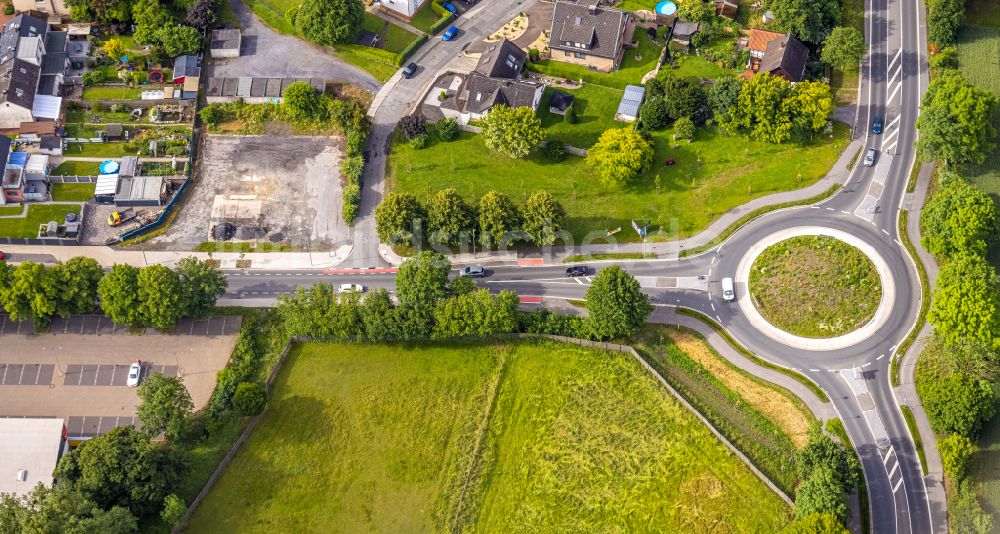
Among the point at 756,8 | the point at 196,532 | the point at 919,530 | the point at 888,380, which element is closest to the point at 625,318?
the point at 888,380

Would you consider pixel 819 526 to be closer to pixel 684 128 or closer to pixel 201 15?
pixel 684 128

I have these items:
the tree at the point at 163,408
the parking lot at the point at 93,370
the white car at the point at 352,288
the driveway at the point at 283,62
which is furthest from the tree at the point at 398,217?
the tree at the point at 163,408

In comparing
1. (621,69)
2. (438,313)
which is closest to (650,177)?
(621,69)

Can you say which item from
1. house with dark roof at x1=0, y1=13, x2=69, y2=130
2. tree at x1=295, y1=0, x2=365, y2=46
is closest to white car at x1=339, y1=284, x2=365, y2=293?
tree at x1=295, y1=0, x2=365, y2=46

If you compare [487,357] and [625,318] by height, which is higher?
[625,318]

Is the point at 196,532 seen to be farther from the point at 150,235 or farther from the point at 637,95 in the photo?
the point at 637,95

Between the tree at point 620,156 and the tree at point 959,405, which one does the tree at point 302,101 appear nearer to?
the tree at point 620,156

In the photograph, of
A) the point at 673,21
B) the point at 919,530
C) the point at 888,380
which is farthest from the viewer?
the point at 673,21
